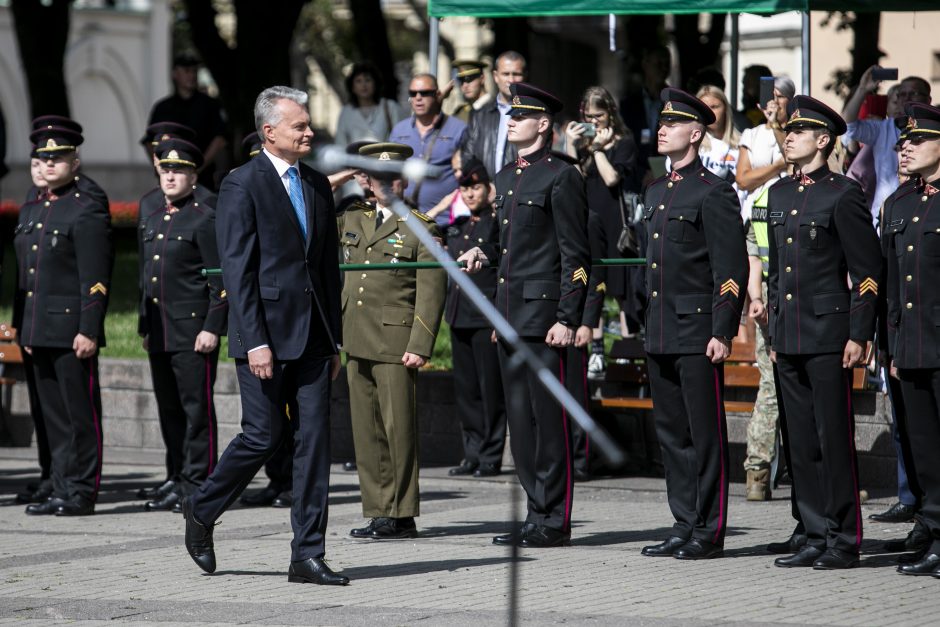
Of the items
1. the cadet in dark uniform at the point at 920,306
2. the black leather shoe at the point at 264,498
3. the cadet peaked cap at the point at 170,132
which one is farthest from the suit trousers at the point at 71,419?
the cadet in dark uniform at the point at 920,306

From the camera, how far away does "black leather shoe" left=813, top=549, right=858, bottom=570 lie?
26.7ft

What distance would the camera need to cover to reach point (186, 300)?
10547 millimetres

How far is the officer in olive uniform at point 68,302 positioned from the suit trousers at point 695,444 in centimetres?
365

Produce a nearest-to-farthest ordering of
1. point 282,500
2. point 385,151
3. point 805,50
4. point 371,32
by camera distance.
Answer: point 385,151
point 282,500
point 805,50
point 371,32

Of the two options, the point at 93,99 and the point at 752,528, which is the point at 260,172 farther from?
the point at 93,99

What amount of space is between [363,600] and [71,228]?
3938 mm

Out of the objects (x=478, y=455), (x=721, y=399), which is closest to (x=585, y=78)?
(x=478, y=455)

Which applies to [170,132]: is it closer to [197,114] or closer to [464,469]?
[464,469]

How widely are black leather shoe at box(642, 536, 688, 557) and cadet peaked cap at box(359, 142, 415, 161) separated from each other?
2361 mm

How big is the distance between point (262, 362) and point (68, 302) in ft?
9.89

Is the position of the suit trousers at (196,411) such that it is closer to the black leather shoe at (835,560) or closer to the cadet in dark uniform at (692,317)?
the cadet in dark uniform at (692,317)

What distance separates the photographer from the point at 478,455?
1189 centimetres

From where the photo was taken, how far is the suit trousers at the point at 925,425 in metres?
8.12

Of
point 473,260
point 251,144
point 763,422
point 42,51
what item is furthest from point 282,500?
point 42,51
